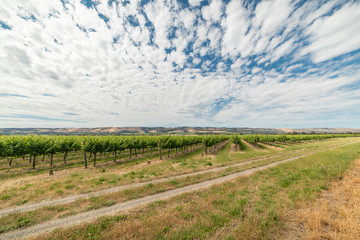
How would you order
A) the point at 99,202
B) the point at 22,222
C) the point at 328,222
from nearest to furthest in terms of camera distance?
1. the point at 328,222
2. the point at 22,222
3. the point at 99,202

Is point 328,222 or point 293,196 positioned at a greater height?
point 328,222

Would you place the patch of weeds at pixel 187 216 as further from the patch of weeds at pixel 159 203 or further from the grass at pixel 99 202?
the grass at pixel 99 202

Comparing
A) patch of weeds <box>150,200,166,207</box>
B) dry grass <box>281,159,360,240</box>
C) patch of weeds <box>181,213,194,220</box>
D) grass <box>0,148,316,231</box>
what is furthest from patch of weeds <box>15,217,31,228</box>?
dry grass <box>281,159,360,240</box>

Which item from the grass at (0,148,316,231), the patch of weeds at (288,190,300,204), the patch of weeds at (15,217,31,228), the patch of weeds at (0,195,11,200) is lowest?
the patch of weeds at (0,195,11,200)

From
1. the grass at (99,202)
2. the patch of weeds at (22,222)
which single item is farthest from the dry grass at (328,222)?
the patch of weeds at (22,222)

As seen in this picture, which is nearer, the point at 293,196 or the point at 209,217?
the point at 209,217

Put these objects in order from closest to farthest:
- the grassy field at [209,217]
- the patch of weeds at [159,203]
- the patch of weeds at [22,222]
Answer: the grassy field at [209,217] < the patch of weeds at [22,222] < the patch of weeds at [159,203]

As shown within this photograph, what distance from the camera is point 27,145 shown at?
24.0 meters

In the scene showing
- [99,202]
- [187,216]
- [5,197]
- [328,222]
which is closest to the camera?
[328,222]

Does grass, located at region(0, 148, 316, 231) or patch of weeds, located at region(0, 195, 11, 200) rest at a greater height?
grass, located at region(0, 148, 316, 231)

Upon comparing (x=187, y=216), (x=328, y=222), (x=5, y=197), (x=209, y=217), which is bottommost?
(x=5, y=197)

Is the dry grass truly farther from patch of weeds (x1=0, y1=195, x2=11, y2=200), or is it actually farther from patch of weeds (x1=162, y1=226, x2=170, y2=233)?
patch of weeds (x1=0, y1=195, x2=11, y2=200)

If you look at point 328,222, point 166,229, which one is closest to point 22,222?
point 166,229

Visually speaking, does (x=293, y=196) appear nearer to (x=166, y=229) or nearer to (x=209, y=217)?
(x=209, y=217)
